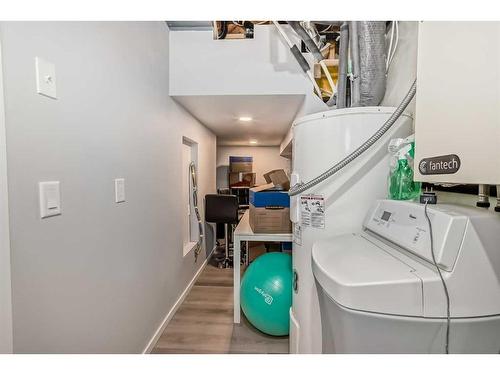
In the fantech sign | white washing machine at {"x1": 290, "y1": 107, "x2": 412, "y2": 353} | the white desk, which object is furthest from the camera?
the white desk

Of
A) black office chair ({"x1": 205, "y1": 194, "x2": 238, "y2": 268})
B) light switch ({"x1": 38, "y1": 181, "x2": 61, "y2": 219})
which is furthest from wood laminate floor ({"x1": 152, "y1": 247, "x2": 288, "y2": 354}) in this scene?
light switch ({"x1": 38, "y1": 181, "x2": 61, "y2": 219})

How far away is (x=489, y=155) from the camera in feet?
1.48

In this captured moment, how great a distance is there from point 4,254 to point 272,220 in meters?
1.57

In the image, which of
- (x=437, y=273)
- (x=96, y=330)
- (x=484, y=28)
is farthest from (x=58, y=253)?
(x=484, y=28)

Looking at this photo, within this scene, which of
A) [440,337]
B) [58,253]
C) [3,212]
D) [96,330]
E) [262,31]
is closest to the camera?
[440,337]

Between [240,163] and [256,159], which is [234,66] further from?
[256,159]

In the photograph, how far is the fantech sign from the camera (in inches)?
20.3

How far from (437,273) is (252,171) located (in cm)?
486

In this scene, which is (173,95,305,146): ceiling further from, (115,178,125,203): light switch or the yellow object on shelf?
(115,178,125,203): light switch

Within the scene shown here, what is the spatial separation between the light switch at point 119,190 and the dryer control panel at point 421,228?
3.81ft

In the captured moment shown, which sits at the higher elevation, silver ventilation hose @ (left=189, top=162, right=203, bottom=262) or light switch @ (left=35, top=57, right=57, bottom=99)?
light switch @ (left=35, top=57, right=57, bottom=99)

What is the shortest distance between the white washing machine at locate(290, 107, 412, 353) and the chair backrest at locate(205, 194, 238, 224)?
206 cm

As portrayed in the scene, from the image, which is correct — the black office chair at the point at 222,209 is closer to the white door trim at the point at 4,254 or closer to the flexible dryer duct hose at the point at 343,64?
the flexible dryer duct hose at the point at 343,64

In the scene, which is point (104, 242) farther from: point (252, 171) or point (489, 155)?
point (252, 171)
